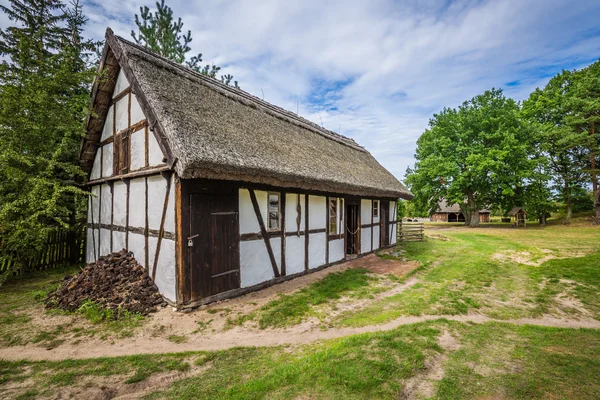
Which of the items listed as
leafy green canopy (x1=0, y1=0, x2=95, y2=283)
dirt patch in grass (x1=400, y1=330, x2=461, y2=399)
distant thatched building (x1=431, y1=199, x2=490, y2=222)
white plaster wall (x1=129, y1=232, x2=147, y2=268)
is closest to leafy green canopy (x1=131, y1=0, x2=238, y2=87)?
leafy green canopy (x1=0, y1=0, x2=95, y2=283)

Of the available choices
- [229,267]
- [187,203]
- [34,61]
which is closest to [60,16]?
[34,61]

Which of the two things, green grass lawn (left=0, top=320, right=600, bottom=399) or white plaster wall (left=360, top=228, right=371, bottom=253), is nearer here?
green grass lawn (left=0, top=320, right=600, bottom=399)

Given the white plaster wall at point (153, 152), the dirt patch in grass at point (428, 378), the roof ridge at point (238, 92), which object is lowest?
the dirt patch in grass at point (428, 378)

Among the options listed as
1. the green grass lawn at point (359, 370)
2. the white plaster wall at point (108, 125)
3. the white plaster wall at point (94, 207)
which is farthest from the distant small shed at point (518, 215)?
the white plaster wall at point (94, 207)

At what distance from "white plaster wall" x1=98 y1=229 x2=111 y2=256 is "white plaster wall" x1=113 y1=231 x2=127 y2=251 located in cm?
56

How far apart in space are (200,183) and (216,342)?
336cm

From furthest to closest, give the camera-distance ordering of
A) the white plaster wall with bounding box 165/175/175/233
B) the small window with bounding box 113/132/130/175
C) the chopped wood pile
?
the small window with bounding box 113/132/130/175, the white plaster wall with bounding box 165/175/175/233, the chopped wood pile

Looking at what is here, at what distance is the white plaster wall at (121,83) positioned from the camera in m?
7.82

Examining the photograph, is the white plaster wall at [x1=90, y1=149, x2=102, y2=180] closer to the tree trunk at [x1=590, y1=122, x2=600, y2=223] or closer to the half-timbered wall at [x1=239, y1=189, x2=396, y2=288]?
the half-timbered wall at [x1=239, y1=189, x2=396, y2=288]

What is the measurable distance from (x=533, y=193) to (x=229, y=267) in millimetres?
32710

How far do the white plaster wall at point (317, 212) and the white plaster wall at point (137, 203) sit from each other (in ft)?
16.3

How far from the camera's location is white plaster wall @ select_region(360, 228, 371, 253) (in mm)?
12078

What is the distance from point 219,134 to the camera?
6629 millimetres

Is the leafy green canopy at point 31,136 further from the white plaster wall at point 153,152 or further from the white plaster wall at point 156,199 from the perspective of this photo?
the white plaster wall at point 153,152
